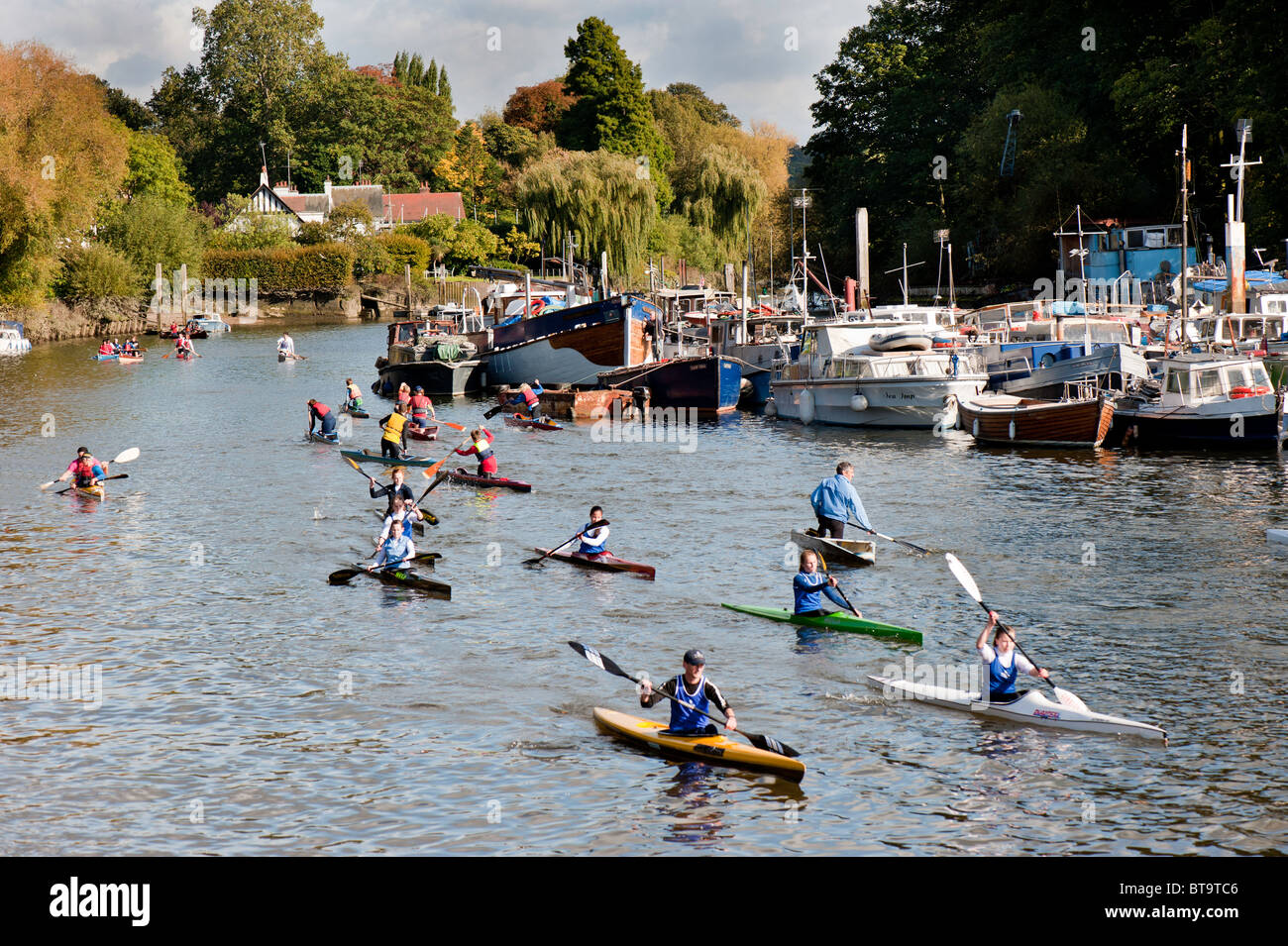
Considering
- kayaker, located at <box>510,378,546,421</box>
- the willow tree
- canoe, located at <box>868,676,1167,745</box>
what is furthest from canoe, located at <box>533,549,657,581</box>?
the willow tree

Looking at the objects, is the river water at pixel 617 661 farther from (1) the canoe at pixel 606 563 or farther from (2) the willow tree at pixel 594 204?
(2) the willow tree at pixel 594 204

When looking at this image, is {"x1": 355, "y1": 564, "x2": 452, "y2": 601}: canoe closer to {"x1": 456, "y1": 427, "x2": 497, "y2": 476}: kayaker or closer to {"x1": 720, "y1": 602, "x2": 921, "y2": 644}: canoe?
{"x1": 720, "y1": 602, "x2": 921, "y2": 644}: canoe

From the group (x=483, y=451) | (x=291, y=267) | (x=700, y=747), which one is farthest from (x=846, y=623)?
(x=291, y=267)

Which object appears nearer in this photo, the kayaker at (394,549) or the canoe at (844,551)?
the kayaker at (394,549)

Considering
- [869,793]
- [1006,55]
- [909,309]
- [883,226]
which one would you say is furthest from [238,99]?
[869,793]

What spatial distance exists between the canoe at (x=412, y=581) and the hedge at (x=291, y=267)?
9790 cm

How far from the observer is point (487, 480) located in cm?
3189

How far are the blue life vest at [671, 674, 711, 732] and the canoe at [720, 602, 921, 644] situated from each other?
16.5 feet

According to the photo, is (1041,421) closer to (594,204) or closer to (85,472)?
(85,472)

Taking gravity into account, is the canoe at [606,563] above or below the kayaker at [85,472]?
Answer: below

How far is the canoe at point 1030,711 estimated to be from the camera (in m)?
14.5

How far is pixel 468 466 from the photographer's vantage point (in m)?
34.1

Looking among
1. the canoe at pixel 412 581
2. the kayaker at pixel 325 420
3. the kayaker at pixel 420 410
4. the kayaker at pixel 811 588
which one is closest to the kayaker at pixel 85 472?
the kayaker at pixel 325 420

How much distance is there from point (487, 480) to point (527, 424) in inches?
491
